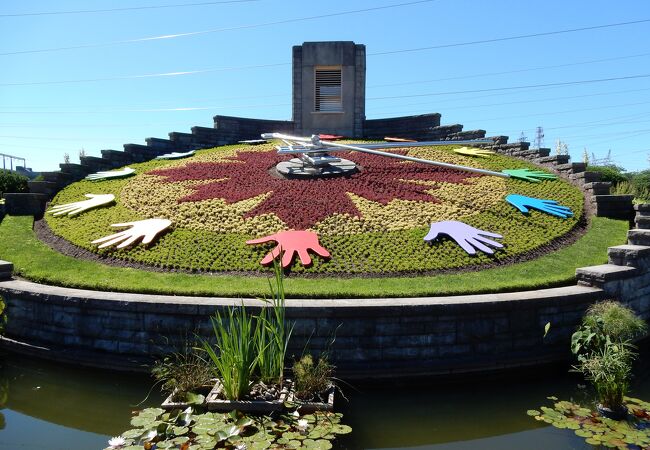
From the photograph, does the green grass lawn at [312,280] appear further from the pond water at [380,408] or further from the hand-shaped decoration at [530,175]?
the hand-shaped decoration at [530,175]

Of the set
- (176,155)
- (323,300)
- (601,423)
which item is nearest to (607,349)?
(601,423)

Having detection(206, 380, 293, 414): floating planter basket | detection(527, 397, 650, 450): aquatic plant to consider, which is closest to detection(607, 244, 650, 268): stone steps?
detection(527, 397, 650, 450): aquatic plant

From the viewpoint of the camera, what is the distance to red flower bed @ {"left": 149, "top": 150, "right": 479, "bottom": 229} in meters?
10.9

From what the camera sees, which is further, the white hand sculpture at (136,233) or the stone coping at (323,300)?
the white hand sculpture at (136,233)

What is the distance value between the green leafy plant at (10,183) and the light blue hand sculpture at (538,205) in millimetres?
13053

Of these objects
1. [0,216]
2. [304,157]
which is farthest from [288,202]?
[0,216]

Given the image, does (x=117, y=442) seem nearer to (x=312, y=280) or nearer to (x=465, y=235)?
(x=312, y=280)

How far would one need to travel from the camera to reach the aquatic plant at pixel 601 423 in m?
4.96

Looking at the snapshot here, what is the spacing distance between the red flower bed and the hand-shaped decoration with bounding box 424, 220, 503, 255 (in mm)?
1540

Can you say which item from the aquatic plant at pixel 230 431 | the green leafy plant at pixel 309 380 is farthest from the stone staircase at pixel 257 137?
the aquatic plant at pixel 230 431

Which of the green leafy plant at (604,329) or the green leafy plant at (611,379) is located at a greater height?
the green leafy plant at (604,329)

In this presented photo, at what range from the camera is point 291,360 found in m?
6.41

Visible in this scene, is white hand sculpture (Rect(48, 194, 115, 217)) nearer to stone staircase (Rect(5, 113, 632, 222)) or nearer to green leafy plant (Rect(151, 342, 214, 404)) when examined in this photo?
stone staircase (Rect(5, 113, 632, 222))

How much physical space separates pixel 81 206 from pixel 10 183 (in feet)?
14.1
